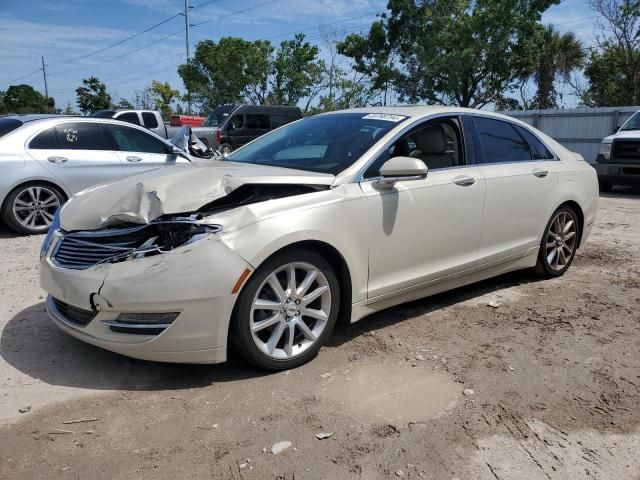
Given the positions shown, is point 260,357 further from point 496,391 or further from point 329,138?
point 329,138

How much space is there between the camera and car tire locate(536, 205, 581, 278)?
16.9ft

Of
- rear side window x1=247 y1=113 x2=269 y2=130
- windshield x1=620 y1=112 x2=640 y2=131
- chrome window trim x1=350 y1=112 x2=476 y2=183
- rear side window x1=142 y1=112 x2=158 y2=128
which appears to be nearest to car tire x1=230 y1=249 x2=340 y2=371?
chrome window trim x1=350 y1=112 x2=476 y2=183

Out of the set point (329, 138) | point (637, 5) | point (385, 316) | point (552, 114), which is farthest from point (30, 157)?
point (637, 5)

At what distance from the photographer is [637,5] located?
906 inches

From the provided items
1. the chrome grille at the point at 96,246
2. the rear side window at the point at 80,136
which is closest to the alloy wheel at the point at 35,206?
the rear side window at the point at 80,136

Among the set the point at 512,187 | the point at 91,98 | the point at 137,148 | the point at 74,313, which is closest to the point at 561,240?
the point at 512,187

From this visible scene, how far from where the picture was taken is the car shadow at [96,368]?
321 cm

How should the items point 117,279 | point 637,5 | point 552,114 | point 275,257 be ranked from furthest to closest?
point 637,5
point 552,114
point 275,257
point 117,279

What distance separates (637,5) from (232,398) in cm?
2640

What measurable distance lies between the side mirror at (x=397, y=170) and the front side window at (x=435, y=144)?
344 millimetres

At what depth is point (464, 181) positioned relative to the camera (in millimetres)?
4250

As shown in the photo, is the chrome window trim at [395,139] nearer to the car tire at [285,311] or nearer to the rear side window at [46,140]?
the car tire at [285,311]

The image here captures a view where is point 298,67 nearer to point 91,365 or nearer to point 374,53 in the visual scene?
point 374,53

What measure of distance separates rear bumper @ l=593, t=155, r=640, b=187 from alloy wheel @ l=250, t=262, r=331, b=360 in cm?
1084
